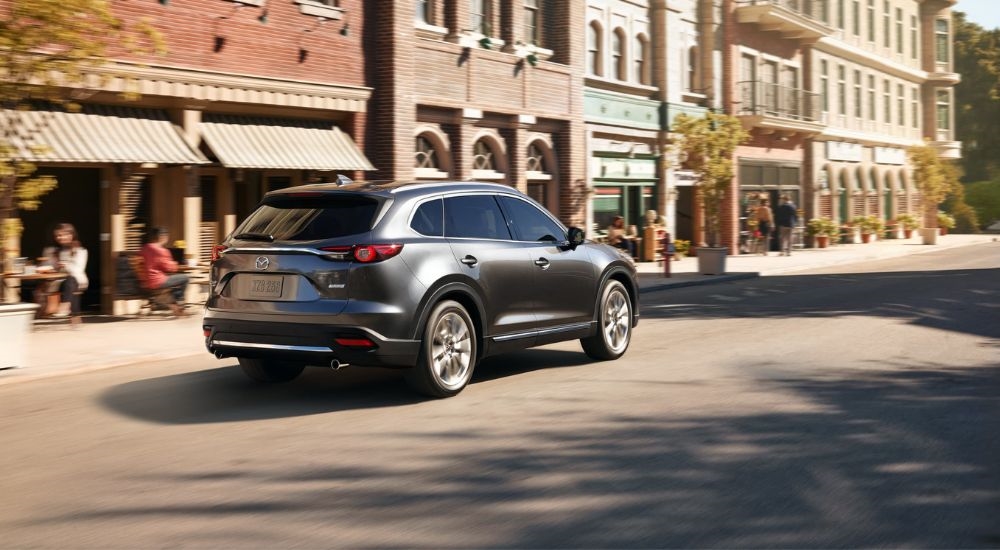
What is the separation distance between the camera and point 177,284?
1606 centimetres

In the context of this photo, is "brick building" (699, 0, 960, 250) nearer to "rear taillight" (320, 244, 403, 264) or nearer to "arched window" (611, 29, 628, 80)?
"arched window" (611, 29, 628, 80)

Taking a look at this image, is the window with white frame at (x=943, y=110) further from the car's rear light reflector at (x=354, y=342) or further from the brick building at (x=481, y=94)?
the car's rear light reflector at (x=354, y=342)

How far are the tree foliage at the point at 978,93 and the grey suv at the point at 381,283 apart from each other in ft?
255

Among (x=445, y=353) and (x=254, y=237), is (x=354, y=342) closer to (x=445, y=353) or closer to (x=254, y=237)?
(x=445, y=353)

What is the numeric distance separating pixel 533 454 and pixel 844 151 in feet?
144

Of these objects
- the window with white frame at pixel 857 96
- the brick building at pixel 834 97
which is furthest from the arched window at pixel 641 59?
the window with white frame at pixel 857 96

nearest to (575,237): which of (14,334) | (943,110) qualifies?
(14,334)

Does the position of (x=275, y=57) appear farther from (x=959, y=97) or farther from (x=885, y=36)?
(x=959, y=97)

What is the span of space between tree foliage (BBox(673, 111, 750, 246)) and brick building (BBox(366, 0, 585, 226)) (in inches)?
111

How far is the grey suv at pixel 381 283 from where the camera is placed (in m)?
8.36

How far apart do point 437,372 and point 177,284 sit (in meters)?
8.23

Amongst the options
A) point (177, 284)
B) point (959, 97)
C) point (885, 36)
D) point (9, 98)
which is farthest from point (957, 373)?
point (959, 97)

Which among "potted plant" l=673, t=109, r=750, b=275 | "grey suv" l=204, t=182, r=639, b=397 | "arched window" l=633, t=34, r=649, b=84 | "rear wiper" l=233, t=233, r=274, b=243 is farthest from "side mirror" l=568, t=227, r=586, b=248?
"arched window" l=633, t=34, r=649, b=84

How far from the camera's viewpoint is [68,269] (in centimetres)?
1529
